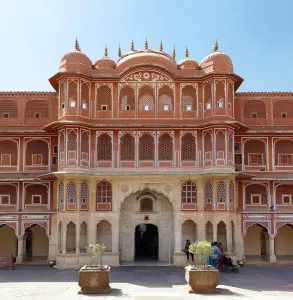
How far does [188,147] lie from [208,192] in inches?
119

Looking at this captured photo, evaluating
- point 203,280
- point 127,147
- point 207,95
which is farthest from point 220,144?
point 203,280

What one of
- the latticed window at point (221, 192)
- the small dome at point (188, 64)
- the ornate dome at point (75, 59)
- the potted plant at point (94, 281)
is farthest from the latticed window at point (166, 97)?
the potted plant at point (94, 281)

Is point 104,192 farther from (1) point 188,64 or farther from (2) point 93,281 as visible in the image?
(2) point 93,281

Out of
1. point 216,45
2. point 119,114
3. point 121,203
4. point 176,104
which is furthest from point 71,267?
point 216,45

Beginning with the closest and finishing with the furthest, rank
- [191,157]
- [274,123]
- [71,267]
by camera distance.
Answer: [71,267] → [191,157] → [274,123]

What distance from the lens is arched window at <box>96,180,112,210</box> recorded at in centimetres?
2738

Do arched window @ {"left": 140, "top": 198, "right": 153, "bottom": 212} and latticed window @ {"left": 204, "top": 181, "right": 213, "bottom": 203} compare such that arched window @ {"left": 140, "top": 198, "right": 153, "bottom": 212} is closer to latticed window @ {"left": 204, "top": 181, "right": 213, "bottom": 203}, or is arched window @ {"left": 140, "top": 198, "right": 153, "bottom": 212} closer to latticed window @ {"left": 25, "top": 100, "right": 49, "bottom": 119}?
latticed window @ {"left": 204, "top": 181, "right": 213, "bottom": 203}

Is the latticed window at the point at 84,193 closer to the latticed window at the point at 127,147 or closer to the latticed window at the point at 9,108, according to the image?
the latticed window at the point at 127,147

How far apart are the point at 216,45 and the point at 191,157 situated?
24.1 ft

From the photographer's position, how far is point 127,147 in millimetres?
27891

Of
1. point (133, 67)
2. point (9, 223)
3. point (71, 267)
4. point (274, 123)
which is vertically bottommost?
point (71, 267)

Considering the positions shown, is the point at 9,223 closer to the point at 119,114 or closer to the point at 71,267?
the point at 71,267

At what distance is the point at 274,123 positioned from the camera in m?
29.6

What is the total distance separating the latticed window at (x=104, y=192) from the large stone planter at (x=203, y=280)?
10.1m
